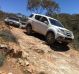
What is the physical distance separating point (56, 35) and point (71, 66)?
3.48m

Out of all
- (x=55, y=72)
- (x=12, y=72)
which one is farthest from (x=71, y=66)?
(x=12, y=72)

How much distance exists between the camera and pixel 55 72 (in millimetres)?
15633

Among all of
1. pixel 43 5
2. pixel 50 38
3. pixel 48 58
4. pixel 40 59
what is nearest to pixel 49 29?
pixel 50 38

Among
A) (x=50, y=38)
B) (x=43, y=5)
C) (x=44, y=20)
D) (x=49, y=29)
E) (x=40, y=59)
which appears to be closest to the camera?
(x=40, y=59)

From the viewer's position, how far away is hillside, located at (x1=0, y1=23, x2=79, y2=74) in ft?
46.6

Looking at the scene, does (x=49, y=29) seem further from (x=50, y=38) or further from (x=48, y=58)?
(x=48, y=58)

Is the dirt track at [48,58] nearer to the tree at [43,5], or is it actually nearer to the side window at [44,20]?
the side window at [44,20]

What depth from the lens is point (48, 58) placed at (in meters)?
18.0

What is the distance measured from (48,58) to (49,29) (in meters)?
3.92

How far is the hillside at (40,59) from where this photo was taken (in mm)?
14191

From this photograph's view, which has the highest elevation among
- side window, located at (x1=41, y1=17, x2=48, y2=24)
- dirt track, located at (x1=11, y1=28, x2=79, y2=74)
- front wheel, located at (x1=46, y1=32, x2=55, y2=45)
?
side window, located at (x1=41, y1=17, x2=48, y2=24)

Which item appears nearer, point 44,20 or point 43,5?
point 44,20

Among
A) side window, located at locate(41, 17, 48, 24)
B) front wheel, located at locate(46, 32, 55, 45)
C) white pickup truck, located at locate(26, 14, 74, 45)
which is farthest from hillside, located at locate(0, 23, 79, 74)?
side window, located at locate(41, 17, 48, 24)

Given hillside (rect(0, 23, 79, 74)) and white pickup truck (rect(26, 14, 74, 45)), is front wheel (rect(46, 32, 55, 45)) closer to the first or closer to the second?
white pickup truck (rect(26, 14, 74, 45))
